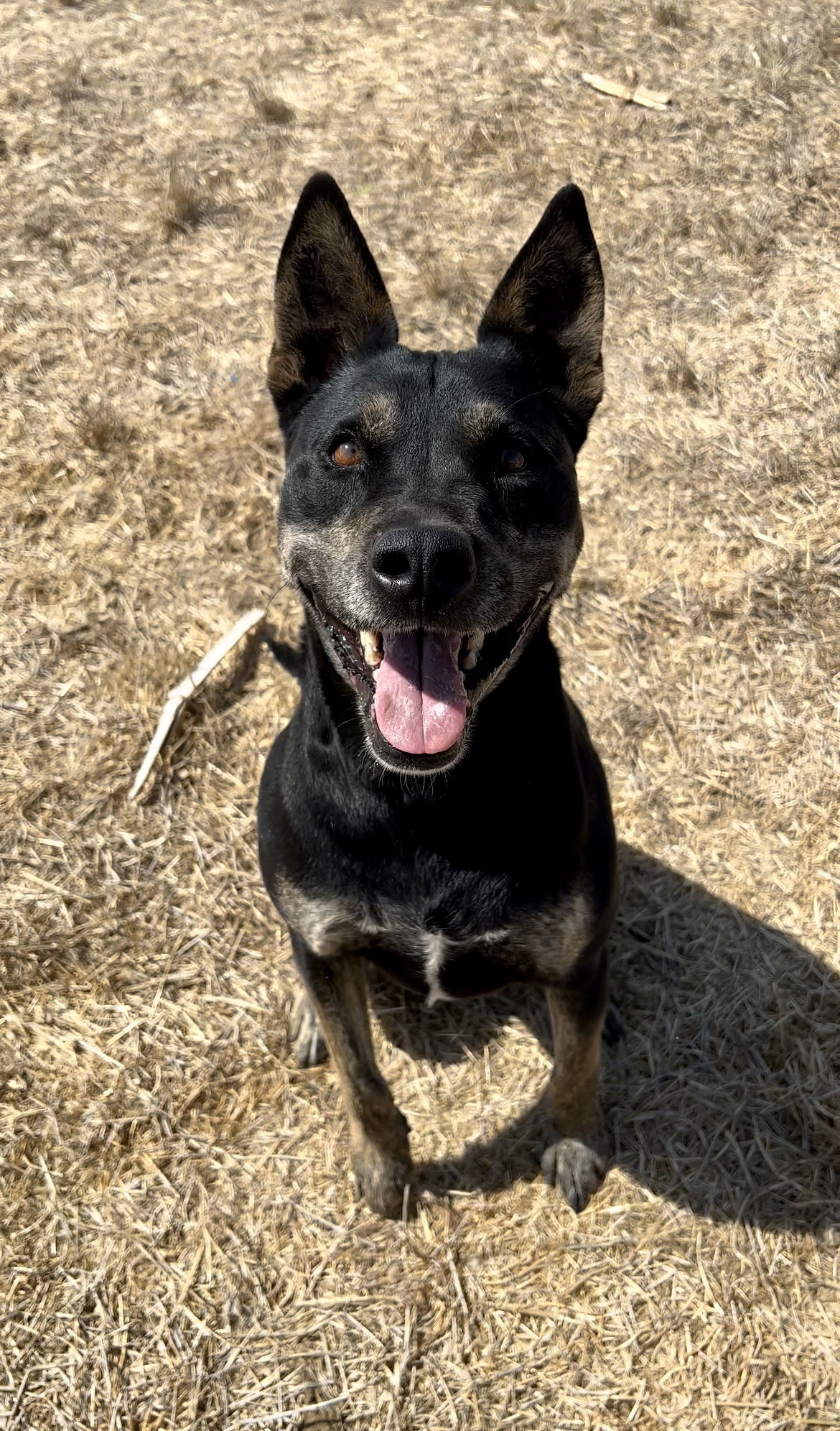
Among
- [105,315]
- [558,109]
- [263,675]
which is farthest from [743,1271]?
[558,109]

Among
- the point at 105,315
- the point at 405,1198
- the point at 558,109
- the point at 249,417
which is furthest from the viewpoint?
the point at 558,109

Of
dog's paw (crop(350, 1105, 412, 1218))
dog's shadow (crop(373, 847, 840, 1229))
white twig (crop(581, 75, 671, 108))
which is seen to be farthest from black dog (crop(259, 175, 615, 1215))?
white twig (crop(581, 75, 671, 108))

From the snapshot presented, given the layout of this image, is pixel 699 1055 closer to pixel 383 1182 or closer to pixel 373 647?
pixel 383 1182

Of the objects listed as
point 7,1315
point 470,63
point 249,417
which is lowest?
point 7,1315

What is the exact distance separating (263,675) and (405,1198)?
2.51 m

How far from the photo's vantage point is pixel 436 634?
3035 millimetres

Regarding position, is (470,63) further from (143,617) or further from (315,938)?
(315,938)

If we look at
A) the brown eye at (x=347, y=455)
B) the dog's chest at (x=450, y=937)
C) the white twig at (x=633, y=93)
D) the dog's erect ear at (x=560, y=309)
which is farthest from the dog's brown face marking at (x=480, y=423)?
the white twig at (x=633, y=93)

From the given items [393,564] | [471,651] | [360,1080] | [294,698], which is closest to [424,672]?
[471,651]

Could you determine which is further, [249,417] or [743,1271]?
[249,417]

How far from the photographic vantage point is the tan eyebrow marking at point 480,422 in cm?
309

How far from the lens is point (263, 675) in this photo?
562cm

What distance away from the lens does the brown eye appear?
3.15 m

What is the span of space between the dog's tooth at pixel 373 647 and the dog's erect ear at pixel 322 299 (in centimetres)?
88
